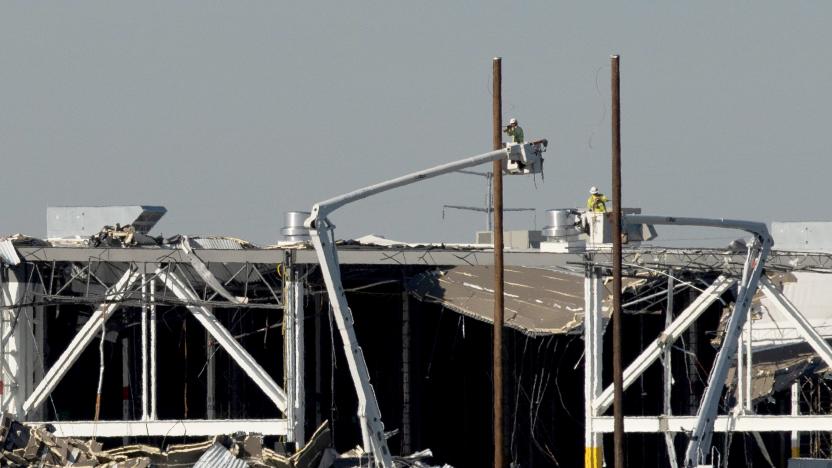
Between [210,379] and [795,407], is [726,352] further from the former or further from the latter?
[210,379]

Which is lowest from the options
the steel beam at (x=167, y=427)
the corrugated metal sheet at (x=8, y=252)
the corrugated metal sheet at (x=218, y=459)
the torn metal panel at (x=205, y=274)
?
the corrugated metal sheet at (x=218, y=459)

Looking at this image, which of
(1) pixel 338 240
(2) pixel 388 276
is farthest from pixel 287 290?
(2) pixel 388 276

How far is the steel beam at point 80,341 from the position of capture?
3164 cm

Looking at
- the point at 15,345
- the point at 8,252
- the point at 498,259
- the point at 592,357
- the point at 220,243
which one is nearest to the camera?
the point at 498,259

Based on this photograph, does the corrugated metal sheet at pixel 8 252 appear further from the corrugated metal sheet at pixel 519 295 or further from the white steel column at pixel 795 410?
the white steel column at pixel 795 410

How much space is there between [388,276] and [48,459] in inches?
384

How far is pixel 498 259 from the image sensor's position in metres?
28.4

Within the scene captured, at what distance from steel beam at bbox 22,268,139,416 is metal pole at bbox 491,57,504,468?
7431 mm

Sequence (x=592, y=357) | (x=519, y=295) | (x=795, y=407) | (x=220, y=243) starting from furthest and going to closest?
(x=795, y=407)
(x=519, y=295)
(x=220, y=243)
(x=592, y=357)

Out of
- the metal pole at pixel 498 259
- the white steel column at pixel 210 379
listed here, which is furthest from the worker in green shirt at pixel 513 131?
the white steel column at pixel 210 379

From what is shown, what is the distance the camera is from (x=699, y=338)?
39.3m

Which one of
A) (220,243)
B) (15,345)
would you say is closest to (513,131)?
(220,243)

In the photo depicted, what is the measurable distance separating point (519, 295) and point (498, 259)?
6318 mm

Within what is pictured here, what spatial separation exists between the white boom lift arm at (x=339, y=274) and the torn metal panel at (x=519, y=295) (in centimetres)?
834
